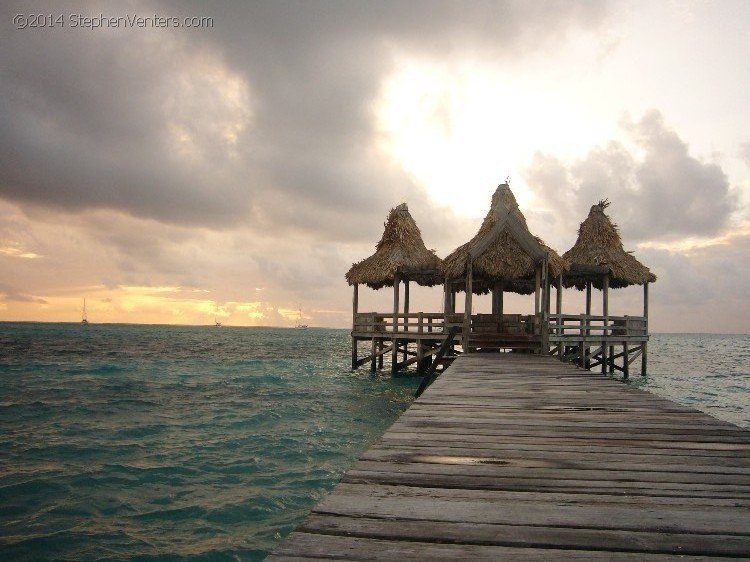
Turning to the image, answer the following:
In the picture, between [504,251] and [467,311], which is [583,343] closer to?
[504,251]

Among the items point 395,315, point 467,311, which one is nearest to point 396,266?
point 395,315

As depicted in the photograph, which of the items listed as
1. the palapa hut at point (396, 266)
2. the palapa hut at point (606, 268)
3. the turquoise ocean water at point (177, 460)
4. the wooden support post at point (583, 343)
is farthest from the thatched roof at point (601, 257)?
the palapa hut at point (396, 266)

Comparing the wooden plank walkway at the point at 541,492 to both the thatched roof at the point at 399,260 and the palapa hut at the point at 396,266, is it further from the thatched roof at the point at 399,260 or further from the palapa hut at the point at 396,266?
the thatched roof at the point at 399,260

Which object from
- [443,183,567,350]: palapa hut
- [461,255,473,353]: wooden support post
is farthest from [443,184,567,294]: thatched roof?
[461,255,473,353]: wooden support post

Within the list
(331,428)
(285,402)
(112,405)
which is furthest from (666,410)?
(112,405)

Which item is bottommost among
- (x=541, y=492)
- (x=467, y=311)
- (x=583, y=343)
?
(x=583, y=343)

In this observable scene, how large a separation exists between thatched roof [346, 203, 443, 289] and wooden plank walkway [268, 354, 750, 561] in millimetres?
15789

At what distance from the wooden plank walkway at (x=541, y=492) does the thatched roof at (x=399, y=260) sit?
1579 cm

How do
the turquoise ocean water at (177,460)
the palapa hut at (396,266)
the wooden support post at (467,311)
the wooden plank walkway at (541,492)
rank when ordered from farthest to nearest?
1. the palapa hut at (396,266)
2. the wooden support post at (467,311)
3. the turquoise ocean water at (177,460)
4. the wooden plank walkway at (541,492)

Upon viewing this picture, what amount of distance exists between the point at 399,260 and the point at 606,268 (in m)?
8.61

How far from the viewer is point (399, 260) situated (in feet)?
68.3

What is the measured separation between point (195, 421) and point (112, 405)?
4.60m

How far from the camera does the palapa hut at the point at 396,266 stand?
20.8 meters

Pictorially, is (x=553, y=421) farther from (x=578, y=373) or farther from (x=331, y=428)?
(x=331, y=428)
